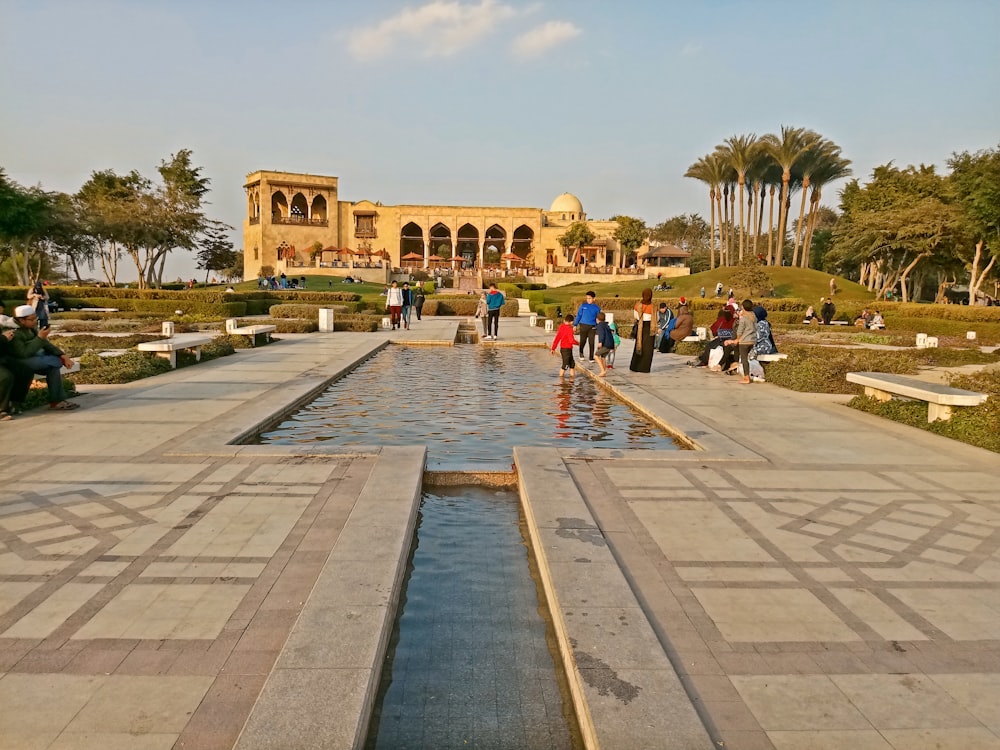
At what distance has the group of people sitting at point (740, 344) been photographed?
37.4 ft

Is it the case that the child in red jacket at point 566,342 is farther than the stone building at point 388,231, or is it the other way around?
the stone building at point 388,231

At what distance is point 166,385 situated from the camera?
9734 mm

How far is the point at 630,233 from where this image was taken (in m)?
64.3

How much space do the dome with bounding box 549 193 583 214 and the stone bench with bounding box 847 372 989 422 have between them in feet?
226

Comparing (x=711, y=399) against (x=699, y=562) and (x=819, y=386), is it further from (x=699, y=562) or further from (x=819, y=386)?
(x=699, y=562)

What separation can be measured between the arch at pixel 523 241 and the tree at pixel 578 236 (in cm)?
A: 434

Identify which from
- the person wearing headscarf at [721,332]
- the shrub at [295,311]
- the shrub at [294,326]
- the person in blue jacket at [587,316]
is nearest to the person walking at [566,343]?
the person in blue jacket at [587,316]

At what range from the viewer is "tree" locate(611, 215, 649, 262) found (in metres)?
64.2

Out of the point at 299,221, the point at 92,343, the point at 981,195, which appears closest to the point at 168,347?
the point at 92,343

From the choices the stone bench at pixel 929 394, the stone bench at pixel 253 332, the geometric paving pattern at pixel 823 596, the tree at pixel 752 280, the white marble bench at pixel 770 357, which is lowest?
the geometric paving pattern at pixel 823 596

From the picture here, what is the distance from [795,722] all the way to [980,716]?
0.68 metres

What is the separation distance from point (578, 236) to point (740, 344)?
55054mm

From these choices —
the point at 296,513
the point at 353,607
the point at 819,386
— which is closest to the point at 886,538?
the point at 353,607

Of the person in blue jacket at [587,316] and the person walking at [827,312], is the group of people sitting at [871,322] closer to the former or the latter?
the person walking at [827,312]
